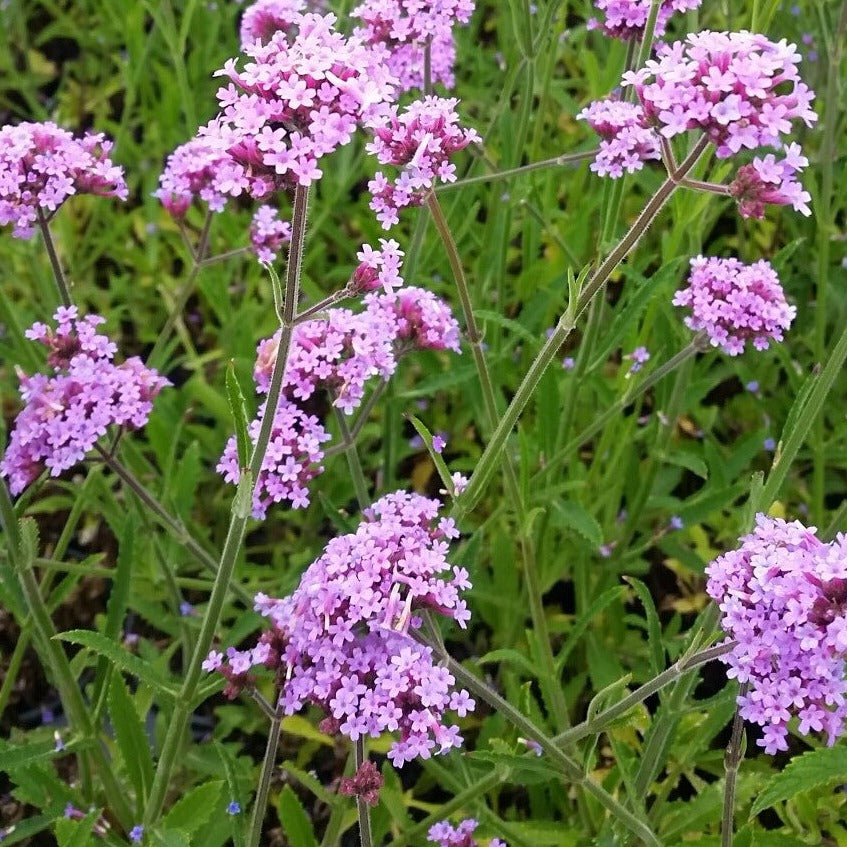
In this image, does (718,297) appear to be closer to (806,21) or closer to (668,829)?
(668,829)

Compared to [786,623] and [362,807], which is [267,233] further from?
[786,623]

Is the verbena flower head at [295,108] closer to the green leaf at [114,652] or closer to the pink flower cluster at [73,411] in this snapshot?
the pink flower cluster at [73,411]

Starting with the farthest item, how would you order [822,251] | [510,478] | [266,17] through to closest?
1. [822,251]
2. [266,17]
3. [510,478]

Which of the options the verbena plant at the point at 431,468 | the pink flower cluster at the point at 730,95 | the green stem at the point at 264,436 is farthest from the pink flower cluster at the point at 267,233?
the pink flower cluster at the point at 730,95

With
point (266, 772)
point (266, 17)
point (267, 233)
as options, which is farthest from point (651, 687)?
point (266, 17)

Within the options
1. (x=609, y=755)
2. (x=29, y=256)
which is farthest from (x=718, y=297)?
(x=29, y=256)
